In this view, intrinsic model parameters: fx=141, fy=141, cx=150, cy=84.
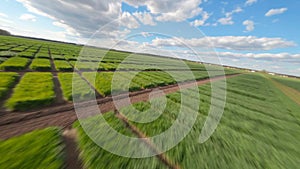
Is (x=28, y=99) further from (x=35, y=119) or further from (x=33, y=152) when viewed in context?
(x=33, y=152)

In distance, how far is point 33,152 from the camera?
479 centimetres

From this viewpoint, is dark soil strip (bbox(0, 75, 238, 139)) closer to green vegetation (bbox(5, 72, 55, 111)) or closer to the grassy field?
green vegetation (bbox(5, 72, 55, 111))

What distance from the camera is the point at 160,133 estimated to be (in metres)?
7.39

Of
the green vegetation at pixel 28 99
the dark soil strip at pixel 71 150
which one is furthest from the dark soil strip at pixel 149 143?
the green vegetation at pixel 28 99

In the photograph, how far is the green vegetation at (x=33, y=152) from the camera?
429 cm

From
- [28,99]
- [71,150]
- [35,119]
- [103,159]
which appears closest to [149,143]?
[103,159]

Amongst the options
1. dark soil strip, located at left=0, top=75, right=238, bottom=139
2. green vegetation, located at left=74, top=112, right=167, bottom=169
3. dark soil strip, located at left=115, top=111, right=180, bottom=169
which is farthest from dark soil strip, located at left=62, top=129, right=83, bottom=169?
dark soil strip, located at left=115, top=111, right=180, bottom=169

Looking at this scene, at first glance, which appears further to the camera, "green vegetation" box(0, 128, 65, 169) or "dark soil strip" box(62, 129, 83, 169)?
"dark soil strip" box(62, 129, 83, 169)

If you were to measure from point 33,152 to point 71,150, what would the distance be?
45.1 inches

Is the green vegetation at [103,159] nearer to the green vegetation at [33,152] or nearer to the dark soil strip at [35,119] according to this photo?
the green vegetation at [33,152]

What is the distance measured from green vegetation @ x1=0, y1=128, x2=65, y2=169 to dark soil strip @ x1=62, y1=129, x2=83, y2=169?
7.2 inches

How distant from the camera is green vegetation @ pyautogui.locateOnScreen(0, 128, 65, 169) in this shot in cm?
429

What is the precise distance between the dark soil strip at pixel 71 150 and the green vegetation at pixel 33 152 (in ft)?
0.60

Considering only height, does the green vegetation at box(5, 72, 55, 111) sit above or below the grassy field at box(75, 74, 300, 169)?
below
